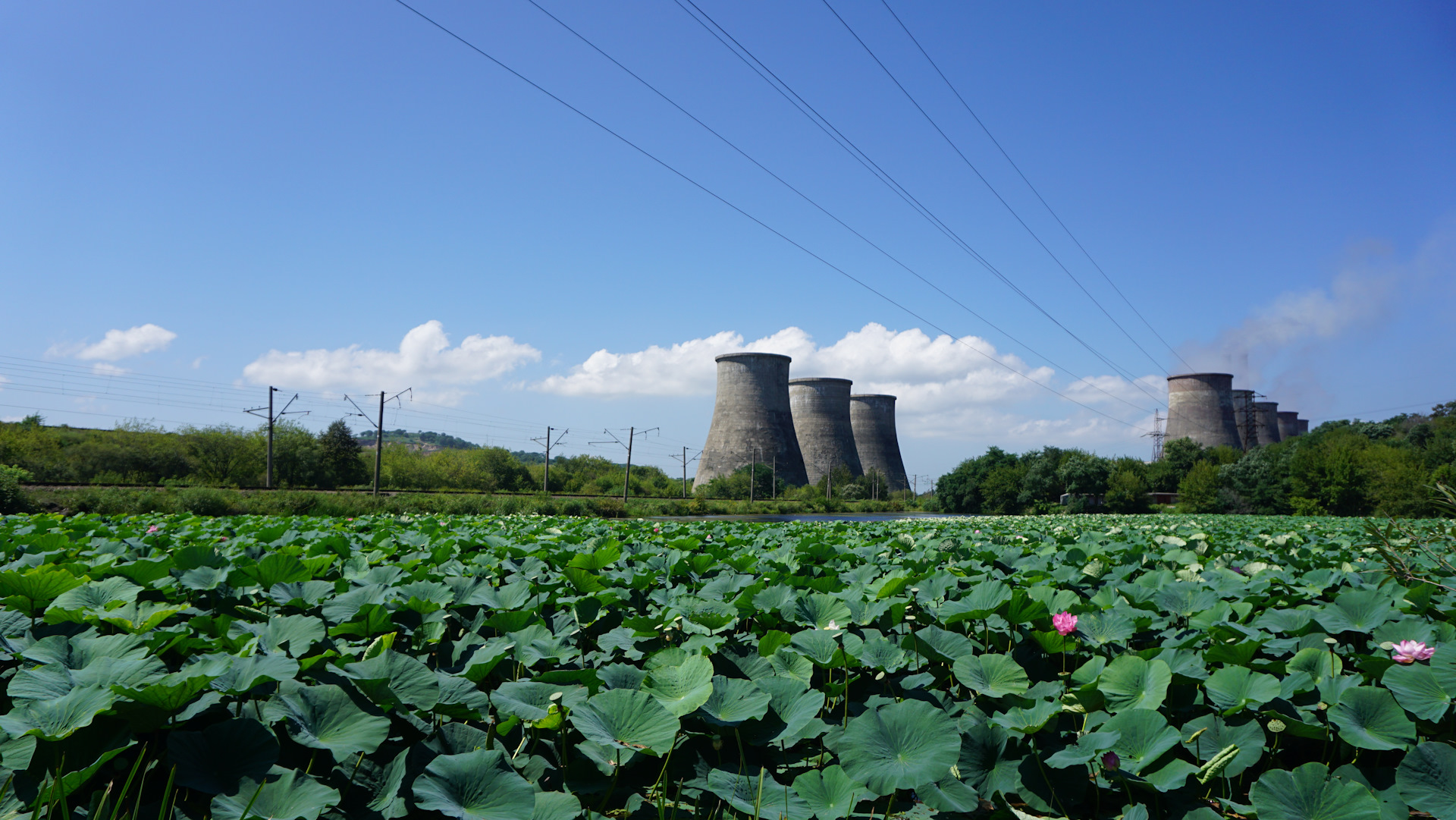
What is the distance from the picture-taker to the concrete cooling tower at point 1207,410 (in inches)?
1377

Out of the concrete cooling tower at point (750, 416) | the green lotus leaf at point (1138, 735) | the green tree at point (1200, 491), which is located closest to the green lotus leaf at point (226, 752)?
the green lotus leaf at point (1138, 735)

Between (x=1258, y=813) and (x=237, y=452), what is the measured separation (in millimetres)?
38079

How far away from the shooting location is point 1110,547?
3410mm

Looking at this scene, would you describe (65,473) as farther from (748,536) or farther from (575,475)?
(748,536)

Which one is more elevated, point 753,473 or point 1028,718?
point 1028,718

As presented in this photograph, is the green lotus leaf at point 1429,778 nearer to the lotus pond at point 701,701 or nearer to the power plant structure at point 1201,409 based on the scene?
the lotus pond at point 701,701

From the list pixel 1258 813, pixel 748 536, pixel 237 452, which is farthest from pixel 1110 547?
pixel 237 452

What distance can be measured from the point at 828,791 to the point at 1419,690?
3.31 feet

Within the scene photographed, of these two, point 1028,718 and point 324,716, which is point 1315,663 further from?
point 324,716

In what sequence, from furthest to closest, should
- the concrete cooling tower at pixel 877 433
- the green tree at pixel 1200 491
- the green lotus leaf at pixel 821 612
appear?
the concrete cooling tower at pixel 877 433
the green tree at pixel 1200 491
the green lotus leaf at pixel 821 612

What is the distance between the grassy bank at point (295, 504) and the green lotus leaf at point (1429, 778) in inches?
476

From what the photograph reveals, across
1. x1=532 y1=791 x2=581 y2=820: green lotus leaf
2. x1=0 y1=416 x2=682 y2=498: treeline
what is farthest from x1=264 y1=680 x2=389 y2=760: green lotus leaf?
x1=0 y1=416 x2=682 y2=498: treeline

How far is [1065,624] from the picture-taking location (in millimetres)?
1473

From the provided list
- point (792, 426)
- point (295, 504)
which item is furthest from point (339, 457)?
point (792, 426)
